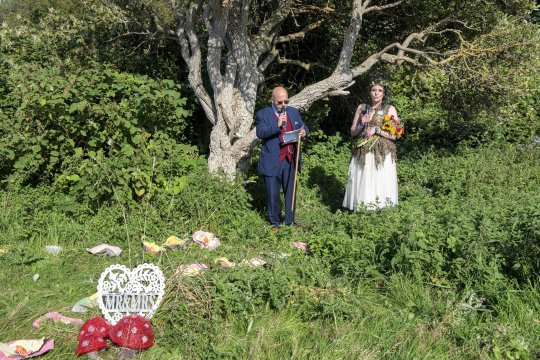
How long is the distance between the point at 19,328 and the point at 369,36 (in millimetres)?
7243

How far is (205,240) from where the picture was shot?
5.57 metres

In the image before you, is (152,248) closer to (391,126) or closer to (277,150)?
(277,150)

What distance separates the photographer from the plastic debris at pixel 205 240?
5.49m

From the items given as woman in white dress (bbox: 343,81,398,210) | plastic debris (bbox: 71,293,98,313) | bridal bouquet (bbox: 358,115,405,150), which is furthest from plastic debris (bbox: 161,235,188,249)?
bridal bouquet (bbox: 358,115,405,150)

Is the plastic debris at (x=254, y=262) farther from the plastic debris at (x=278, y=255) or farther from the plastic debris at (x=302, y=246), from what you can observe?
the plastic debris at (x=302, y=246)

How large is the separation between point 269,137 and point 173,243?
1688 millimetres

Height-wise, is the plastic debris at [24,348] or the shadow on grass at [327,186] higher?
the shadow on grass at [327,186]

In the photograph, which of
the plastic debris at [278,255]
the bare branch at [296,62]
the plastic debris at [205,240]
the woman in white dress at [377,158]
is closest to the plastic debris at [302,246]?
the plastic debris at [278,255]

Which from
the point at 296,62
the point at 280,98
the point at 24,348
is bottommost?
the point at 24,348

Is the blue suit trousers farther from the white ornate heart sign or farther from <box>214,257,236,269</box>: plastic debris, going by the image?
the white ornate heart sign

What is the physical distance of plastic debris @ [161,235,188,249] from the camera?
5.37 meters

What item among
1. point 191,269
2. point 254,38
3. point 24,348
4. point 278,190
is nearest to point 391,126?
point 278,190

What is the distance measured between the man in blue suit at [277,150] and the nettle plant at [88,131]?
1004 mm

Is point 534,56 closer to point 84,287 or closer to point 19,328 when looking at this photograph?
point 84,287
